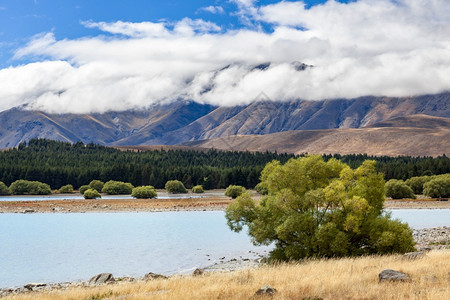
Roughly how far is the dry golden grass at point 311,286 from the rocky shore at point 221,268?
16.9ft

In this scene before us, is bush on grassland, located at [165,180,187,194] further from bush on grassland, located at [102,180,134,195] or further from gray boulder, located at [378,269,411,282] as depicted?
gray boulder, located at [378,269,411,282]

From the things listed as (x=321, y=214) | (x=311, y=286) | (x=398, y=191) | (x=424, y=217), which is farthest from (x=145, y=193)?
(x=311, y=286)

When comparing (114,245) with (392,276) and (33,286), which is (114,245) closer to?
(33,286)

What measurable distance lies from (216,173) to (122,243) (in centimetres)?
12088

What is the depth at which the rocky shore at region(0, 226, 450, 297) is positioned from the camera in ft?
82.0

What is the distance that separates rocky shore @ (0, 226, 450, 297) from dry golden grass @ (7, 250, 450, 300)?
5.14 m

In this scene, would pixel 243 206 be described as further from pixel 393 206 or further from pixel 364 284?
pixel 393 206

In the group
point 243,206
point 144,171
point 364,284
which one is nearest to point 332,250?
point 243,206

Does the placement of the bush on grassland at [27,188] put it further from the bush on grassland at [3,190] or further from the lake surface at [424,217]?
the lake surface at [424,217]

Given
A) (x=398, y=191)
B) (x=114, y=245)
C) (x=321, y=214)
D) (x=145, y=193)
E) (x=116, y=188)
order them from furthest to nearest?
(x=116, y=188)
(x=145, y=193)
(x=398, y=191)
(x=114, y=245)
(x=321, y=214)

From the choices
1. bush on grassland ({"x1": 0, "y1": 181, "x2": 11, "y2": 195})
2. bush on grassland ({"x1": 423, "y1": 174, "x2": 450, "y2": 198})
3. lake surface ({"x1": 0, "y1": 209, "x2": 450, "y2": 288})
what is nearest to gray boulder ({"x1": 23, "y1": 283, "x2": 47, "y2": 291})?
lake surface ({"x1": 0, "y1": 209, "x2": 450, "y2": 288})

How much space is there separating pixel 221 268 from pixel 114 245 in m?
16.6

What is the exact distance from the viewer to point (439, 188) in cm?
10519

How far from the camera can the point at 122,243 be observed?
1784 inches
